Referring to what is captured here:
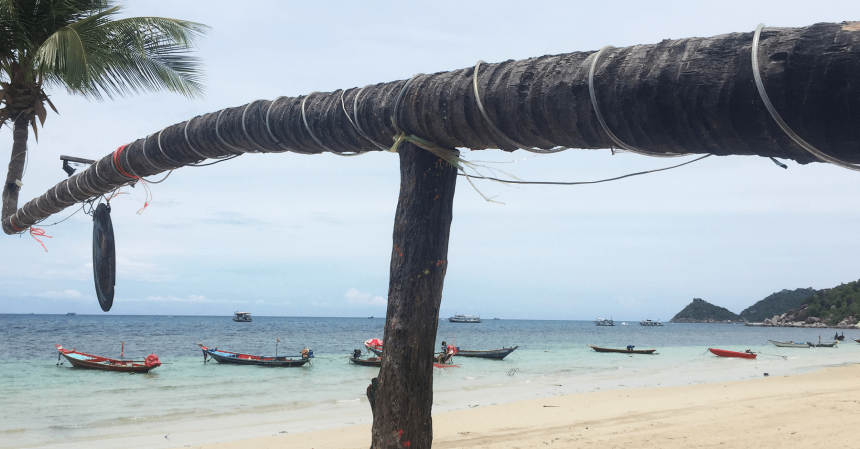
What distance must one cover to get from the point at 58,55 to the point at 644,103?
6.65 metres

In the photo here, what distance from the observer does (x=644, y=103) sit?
2.00 metres

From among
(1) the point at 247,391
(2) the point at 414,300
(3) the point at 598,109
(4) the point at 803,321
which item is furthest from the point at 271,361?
(4) the point at 803,321

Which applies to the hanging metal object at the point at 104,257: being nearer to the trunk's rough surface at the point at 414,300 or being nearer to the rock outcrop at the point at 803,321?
the trunk's rough surface at the point at 414,300

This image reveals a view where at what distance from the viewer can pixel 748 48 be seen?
178 cm

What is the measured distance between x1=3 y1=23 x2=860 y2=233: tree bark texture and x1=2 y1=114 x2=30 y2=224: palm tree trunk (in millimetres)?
5482

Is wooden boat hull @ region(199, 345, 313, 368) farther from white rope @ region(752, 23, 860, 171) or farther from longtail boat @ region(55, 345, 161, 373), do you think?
white rope @ region(752, 23, 860, 171)

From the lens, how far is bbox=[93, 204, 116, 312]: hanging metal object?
620 centimetres

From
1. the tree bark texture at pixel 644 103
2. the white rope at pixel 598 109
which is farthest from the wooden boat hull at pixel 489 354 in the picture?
the white rope at pixel 598 109

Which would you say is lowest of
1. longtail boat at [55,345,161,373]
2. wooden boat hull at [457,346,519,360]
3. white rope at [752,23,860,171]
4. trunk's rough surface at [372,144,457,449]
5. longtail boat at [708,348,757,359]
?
longtail boat at [55,345,161,373]

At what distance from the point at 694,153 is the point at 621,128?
0.29 metres

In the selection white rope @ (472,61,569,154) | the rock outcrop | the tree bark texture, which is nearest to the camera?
the tree bark texture

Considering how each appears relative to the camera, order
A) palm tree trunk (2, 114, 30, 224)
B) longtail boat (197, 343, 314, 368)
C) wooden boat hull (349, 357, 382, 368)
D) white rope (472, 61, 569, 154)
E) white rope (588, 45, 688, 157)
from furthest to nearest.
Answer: wooden boat hull (349, 357, 382, 368) < longtail boat (197, 343, 314, 368) < palm tree trunk (2, 114, 30, 224) < white rope (472, 61, 569, 154) < white rope (588, 45, 688, 157)

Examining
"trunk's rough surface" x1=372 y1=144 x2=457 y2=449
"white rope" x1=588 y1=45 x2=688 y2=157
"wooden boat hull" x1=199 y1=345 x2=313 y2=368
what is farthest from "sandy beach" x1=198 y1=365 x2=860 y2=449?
"wooden boat hull" x1=199 y1=345 x2=313 y2=368

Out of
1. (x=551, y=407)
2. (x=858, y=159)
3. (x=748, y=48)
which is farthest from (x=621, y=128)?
(x=551, y=407)
